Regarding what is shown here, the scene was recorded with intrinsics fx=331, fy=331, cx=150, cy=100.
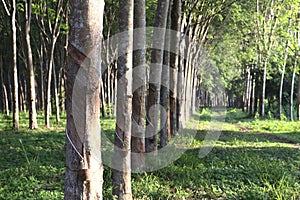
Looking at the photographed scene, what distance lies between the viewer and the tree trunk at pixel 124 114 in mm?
4863

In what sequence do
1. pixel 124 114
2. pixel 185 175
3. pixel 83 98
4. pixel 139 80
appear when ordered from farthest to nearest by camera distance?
pixel 185 175 → pixel 139 80 → pixel 124 114 → pixel 83 98

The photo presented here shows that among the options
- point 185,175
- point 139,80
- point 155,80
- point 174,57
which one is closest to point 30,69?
point 174,57

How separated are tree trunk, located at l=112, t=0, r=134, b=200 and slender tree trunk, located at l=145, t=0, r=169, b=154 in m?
2.81

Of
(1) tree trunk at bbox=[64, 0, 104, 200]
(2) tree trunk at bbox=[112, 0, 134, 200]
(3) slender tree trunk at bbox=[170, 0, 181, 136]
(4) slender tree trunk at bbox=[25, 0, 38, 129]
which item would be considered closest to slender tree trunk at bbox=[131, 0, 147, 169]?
(2) tree trunk at bbox=[112, 0, 134, 200]

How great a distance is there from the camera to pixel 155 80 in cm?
786

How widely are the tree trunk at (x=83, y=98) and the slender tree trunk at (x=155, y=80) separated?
16.4 feet

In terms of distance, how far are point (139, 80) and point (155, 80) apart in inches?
73.4

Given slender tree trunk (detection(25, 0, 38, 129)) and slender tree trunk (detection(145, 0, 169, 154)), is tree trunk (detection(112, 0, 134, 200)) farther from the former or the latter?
slender tree trunk (detection(25, 0, 38, 129))

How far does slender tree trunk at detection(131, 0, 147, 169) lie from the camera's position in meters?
6.07

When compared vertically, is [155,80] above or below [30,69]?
below

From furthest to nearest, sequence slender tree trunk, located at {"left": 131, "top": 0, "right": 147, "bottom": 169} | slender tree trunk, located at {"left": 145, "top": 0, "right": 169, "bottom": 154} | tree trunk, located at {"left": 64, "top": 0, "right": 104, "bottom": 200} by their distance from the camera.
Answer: slender tree trunk, located at {"left": 145, "top": 0, "right": 169, "bottom": 154} < slender tree trunk, located at {"left": 131, "top": 0, "right": 147, "bottom": 169} < tree trunk, located at {"left": 64, "top": 0, "right": 104, "bottom": 200}

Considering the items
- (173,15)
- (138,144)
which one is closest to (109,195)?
(138,144)

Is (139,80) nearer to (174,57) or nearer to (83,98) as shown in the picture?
(83,98)

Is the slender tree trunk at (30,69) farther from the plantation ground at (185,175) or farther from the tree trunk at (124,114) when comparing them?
the tree trunk at (124,114)
